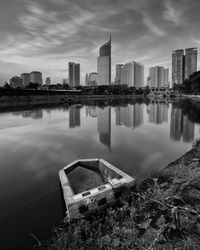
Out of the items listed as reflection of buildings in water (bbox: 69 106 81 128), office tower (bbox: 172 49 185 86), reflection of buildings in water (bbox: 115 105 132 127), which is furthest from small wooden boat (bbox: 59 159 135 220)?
office tower (bbox: 172 49 185 86)

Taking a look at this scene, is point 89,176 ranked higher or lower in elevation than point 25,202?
higher

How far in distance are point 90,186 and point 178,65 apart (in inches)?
8124

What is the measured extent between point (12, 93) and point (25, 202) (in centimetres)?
9056

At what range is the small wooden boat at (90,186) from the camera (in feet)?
21.2

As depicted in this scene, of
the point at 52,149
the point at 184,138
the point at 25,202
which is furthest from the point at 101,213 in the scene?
the point at 184,138

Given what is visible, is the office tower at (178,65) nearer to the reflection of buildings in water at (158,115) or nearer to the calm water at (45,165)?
the reflection of buildings in water at (158,115)

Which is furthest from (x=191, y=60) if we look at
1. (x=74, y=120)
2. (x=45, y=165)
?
(x=45, y=165)

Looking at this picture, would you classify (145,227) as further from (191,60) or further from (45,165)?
(191,60)

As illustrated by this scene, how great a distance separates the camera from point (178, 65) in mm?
188125

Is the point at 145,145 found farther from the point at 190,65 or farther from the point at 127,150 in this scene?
the point at 190,65

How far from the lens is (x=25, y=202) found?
27.6 ft

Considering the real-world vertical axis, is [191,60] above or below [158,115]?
above

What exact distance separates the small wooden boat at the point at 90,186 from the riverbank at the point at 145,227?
15.9 inches

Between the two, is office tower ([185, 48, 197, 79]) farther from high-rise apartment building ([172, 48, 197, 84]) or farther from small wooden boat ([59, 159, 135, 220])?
small wooden boat ([59, 159, 135, 220])
